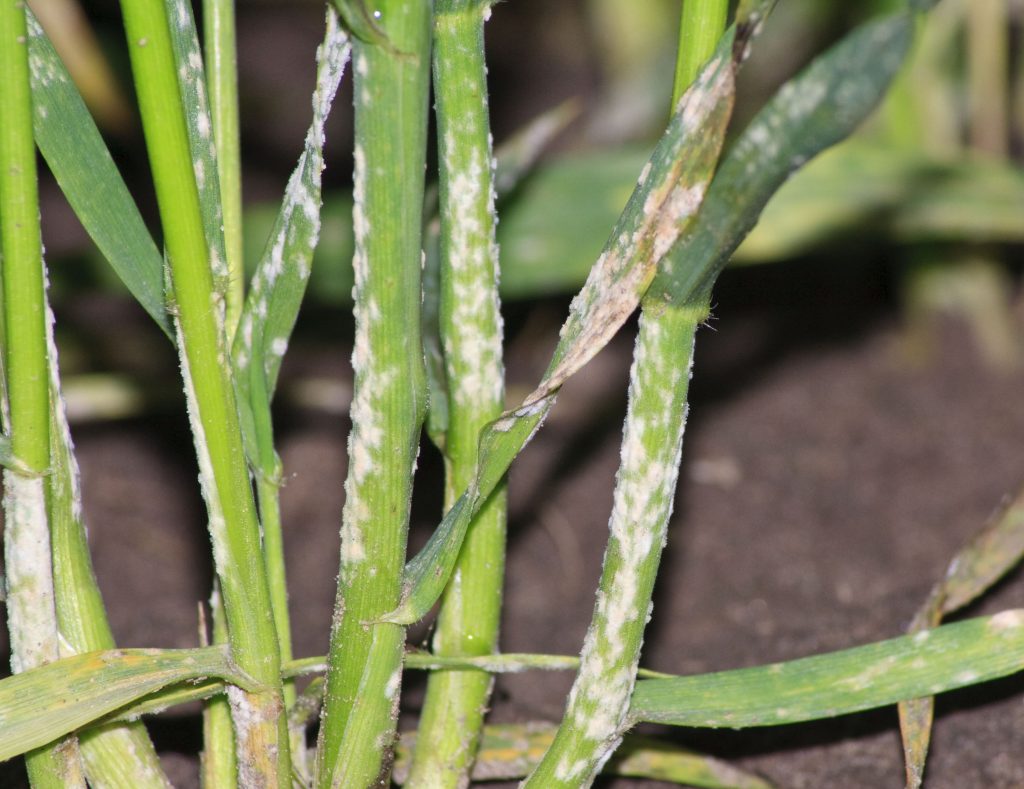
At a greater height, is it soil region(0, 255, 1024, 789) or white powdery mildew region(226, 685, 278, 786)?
soil region(0, 255, 1024, 789)

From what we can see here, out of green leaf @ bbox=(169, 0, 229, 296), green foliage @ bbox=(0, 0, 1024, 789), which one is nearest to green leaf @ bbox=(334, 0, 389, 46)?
green foliage @ bbox=(0, 0, 1024, 789)

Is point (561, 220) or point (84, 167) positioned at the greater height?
point (561, 220)

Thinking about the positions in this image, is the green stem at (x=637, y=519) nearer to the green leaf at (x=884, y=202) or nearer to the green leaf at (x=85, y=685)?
the green leaf at (x=85, y=685)

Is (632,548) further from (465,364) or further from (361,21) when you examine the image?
(361,21)

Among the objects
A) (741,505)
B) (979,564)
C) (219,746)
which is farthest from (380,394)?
(741,505)

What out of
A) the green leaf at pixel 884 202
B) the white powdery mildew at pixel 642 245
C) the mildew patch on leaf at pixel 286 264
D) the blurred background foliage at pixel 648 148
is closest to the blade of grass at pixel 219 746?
the mildew patch on leaf at pixel 286 264

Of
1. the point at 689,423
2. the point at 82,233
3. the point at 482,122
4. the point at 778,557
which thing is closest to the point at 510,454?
the point at 482,122

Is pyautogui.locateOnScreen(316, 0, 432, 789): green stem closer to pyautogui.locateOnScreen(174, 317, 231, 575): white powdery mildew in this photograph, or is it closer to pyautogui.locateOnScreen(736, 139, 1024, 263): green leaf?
pyautogui.locateOnScreen(174, 317, 231, 575): white powdery mildew
